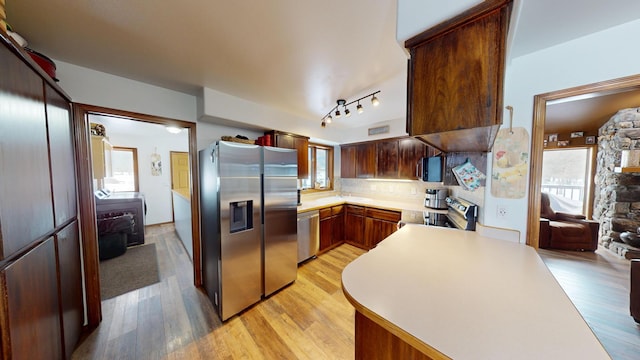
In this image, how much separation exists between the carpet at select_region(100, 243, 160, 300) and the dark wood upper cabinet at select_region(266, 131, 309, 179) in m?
2.51

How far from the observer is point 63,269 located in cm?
141

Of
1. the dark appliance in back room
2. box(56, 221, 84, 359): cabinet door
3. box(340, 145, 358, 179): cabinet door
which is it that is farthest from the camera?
box(340, 145, 358, 179): cabinet door

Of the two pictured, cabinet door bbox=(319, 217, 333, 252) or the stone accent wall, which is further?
cabinet door bbox=(319, 217, 333, 252)

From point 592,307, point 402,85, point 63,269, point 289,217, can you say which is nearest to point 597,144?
point 592,307

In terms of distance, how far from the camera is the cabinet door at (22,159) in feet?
2.92

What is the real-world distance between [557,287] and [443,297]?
0.57 meters

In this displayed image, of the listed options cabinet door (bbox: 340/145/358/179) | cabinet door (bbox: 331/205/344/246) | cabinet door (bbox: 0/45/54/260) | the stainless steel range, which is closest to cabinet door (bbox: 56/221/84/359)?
cabinet door (bbox: 0/45/54/260)

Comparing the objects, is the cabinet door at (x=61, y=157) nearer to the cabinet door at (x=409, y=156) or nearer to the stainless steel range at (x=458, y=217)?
the stainless steel range at (x=458, y=217)

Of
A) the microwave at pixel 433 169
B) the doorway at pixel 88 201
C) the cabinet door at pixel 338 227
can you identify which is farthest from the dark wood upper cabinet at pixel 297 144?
the microwave at pixel 433 169

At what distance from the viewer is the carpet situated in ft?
→ 7.88

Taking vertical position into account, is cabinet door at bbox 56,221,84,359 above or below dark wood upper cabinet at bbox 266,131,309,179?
below

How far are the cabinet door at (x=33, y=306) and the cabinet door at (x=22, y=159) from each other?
0.11 m

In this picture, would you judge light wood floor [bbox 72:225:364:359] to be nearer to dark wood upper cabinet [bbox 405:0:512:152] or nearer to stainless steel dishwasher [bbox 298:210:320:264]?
stainless steel dishwasher [bbox 298:210:320:264]

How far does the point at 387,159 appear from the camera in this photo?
353cm
